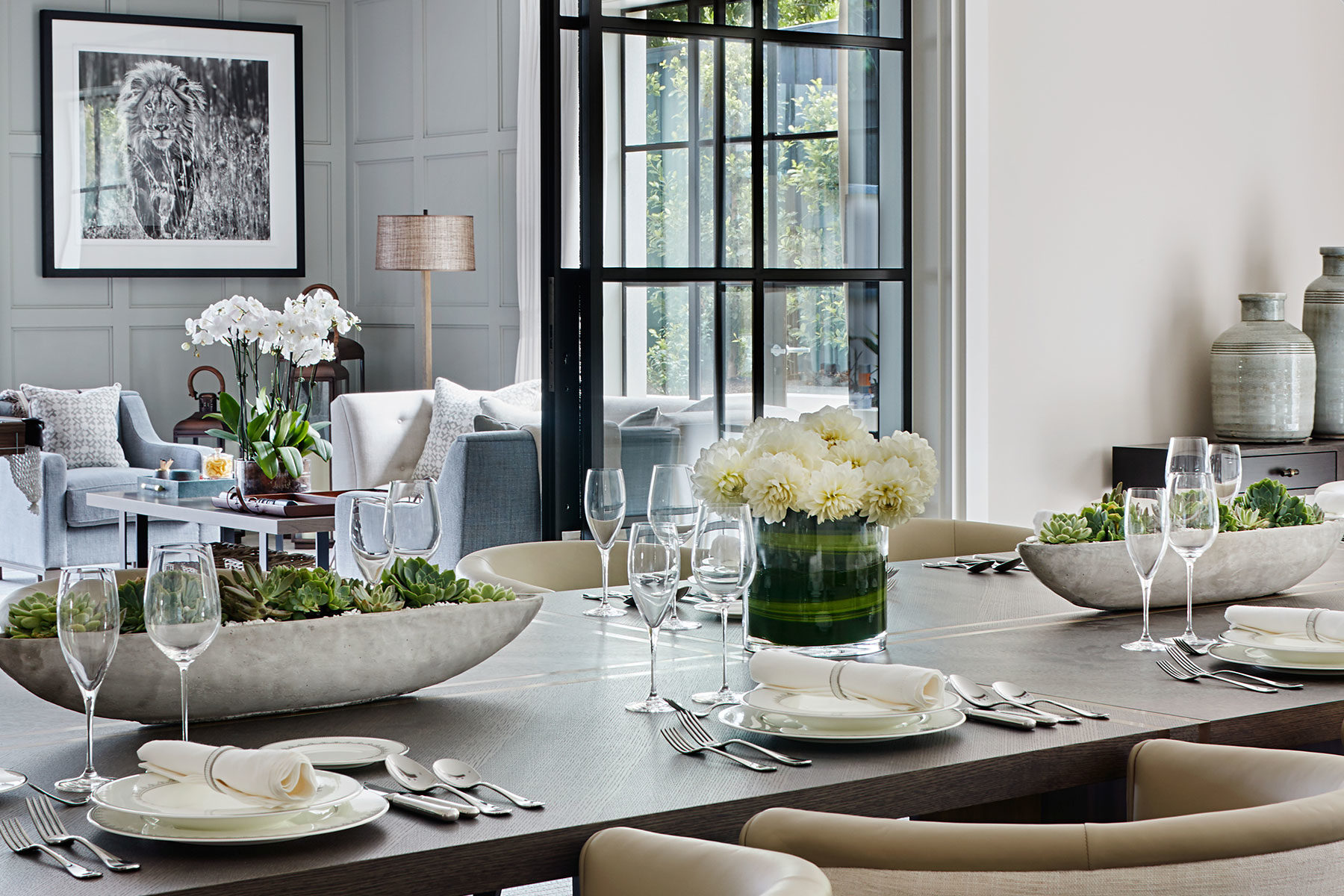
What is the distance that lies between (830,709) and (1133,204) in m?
3.64

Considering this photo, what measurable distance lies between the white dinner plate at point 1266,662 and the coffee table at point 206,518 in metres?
3.37

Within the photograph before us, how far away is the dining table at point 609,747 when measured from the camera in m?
1.13

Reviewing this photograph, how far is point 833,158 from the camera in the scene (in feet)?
13.5

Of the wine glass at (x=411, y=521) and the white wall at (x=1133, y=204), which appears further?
the white wall at (x=1133, y=204)

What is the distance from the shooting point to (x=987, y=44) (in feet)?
14.3

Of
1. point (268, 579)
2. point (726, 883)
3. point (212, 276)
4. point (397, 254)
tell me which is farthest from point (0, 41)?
point (726, 883)

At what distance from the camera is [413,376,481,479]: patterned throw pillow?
6.62 m

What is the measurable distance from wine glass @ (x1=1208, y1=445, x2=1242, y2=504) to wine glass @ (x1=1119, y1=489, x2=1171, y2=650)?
40 cm

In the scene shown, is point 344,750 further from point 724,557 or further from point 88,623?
point 724,557

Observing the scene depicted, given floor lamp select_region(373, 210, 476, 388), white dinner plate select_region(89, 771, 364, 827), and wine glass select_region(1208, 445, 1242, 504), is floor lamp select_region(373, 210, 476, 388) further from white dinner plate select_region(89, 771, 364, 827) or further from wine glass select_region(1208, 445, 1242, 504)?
white dinner plate select_region(89, 771, 364, 827)

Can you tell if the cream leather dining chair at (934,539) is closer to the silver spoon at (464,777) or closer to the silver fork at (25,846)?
the silver spoon at (464,777)

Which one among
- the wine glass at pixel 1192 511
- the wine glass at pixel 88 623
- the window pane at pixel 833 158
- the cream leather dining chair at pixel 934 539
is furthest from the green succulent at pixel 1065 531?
the window pane at pixel 833 158

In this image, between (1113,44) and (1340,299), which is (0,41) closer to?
(1113,44)

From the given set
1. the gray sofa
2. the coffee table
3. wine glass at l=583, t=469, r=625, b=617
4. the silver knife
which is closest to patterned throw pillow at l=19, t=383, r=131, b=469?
the gray sofa
